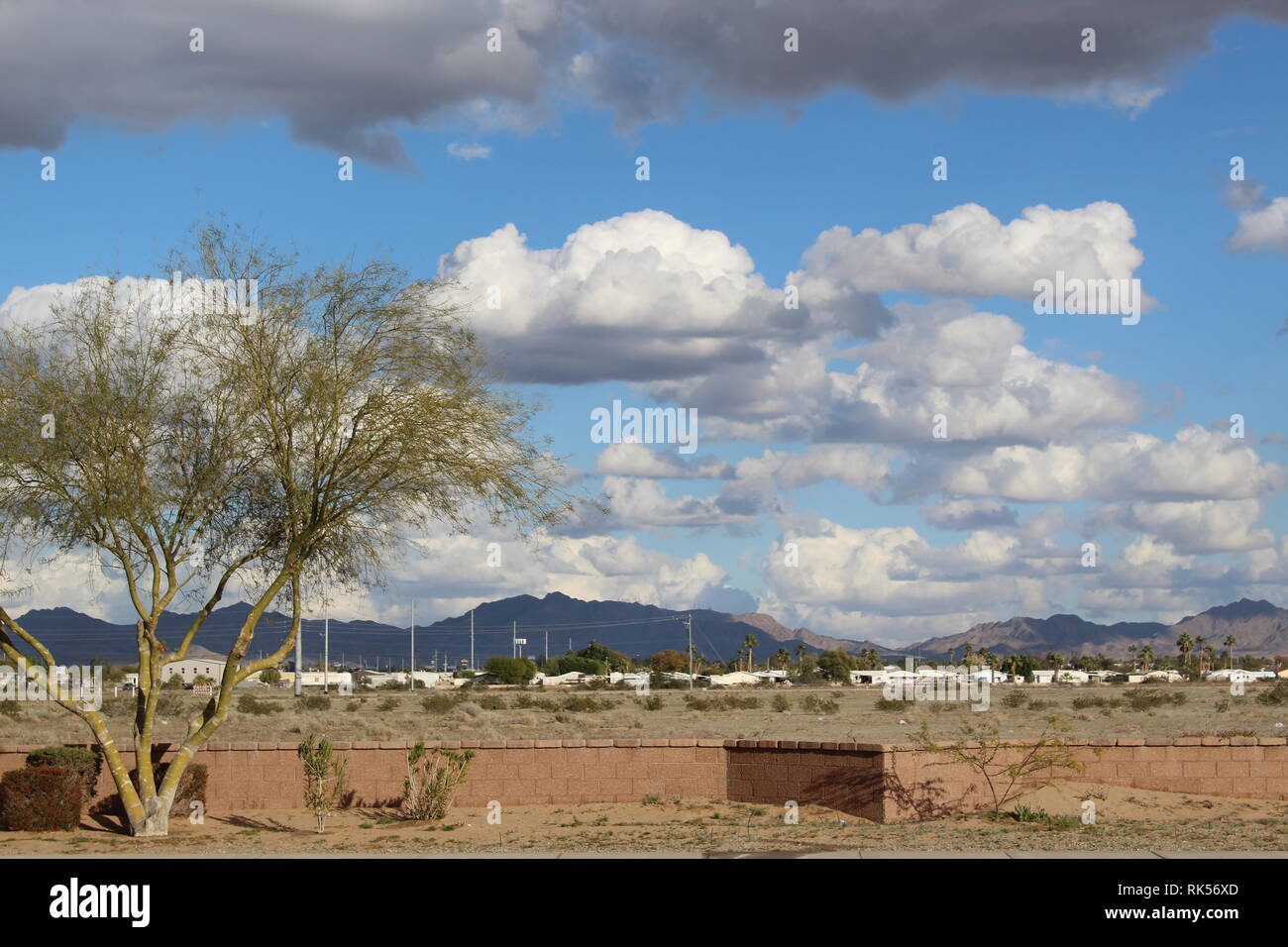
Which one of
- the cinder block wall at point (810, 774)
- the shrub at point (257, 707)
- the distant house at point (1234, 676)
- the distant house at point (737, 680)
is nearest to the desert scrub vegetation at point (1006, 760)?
the cinder block wall at point (810, 774)

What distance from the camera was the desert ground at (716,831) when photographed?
52.3ft

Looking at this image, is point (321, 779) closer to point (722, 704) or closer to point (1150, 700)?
point (722, 704)

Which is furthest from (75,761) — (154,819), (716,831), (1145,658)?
(1145,658)

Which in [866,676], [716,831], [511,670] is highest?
[716,831]

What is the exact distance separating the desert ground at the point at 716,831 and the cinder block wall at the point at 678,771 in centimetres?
26

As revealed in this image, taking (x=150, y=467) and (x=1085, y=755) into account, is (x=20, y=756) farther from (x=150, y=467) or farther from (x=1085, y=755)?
(x=1085, y=755)

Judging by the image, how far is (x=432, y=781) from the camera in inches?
A: 786

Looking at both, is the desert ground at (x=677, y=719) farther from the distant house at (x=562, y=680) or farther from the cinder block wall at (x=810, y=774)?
the distant house at (x=562, y=680)

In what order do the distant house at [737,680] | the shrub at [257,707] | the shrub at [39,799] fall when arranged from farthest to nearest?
the distant house at [737,680]
the shrub at [257,707]
the shrub at [39,799]

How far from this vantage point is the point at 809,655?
6713 inches

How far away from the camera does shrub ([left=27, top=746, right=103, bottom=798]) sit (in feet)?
66.9

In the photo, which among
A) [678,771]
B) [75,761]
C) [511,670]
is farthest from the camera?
[511,670]

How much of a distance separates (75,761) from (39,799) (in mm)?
1005
